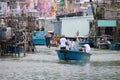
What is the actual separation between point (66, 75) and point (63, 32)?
64404 mm

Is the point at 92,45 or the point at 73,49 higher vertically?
the point at 73,49

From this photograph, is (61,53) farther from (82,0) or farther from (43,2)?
(82,0)

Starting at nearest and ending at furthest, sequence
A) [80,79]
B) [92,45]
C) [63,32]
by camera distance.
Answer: [80,79] < [92,45] < [63,32]

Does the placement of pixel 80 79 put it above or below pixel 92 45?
above

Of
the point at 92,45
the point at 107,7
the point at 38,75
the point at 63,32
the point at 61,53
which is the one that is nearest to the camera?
the point at 38,75

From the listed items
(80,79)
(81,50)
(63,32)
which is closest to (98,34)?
(63,32)

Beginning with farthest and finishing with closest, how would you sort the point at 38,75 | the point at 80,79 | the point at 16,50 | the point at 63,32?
the point at 63,32 → the point at 16,50 → the point at 38,75 → the point at 80,79

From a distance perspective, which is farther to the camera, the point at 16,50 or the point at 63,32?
the point at 63,32

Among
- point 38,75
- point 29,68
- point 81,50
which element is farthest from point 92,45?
point 38,75

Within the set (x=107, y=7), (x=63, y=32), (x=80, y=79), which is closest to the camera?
(x=80, y=79)

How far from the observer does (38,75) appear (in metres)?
29.6

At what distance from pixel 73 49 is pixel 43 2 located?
58735 mm

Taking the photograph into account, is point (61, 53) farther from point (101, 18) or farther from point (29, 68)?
point (101, 18)

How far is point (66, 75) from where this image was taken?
98.2 feet
